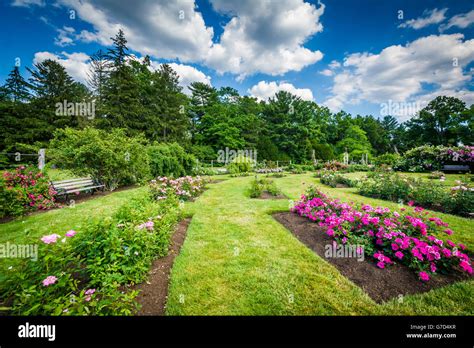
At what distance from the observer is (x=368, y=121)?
47312mm

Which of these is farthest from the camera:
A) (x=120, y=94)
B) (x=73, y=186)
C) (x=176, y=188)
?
(x=120, y=94)

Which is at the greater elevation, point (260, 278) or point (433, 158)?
point (433, 158)

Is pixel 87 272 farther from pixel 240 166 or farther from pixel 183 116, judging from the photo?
pixel 183 116

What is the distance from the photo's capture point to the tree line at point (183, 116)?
2162cm

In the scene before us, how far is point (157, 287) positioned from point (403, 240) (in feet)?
11.9

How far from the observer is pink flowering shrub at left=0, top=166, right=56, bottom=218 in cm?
463

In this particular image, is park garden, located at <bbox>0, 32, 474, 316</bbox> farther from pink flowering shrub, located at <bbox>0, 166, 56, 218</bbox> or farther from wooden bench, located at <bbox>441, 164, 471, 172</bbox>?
wooden bench, located at <bbox>441, 164, 471, 172</bbox>

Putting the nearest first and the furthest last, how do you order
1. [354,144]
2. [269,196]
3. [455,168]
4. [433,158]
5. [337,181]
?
[269,196], [337,181], [455,168], [433,158], [354,144]

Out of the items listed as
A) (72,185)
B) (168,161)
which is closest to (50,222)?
(72,185)

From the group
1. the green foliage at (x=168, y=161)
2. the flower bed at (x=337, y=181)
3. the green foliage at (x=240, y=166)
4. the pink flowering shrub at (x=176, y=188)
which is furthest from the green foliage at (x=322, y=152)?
the pink flowering shrub at (x=176, y=188)

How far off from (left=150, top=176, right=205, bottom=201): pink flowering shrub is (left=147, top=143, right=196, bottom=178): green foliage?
2.50 m

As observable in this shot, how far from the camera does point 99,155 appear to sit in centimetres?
689

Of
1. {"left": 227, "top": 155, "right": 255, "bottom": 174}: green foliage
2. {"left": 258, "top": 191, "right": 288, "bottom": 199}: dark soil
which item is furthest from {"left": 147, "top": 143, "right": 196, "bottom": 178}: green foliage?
{"left": 258, "top": 191, "right": 288, "bottom": 199}: dark soil

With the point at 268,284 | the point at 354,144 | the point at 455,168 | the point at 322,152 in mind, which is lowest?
the point at 268,284
